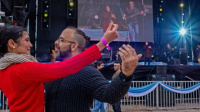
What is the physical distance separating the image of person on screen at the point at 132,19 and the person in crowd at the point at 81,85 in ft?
49.1

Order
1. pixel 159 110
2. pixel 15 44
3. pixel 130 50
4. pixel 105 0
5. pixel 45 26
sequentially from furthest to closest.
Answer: pixel 105 0, pixel 45 26, pixel 159 110, pixel 15 44, pixel 130 50

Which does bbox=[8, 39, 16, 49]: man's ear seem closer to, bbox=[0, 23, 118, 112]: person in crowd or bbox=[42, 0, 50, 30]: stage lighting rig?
bbox=[0, 23, 118, 112]: person in crowd

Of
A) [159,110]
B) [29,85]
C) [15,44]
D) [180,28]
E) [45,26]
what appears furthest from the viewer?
[180,28]

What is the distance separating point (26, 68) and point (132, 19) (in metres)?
15.6

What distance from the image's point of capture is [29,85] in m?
1.64

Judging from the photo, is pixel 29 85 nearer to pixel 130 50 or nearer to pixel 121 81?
pixel 121 81

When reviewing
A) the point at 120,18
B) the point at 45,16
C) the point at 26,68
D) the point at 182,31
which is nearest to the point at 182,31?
the point at 182,31

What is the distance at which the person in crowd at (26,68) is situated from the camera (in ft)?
4.68

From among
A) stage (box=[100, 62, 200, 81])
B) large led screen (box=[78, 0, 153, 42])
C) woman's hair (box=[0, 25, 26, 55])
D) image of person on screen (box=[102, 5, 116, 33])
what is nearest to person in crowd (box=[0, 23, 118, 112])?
woman's hair (box=[0, 25, 26, 55])

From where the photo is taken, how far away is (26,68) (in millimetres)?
1550

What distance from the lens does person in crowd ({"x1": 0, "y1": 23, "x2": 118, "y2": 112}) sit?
4.68 feet

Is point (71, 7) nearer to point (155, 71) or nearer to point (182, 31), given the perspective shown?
point (155, 71)

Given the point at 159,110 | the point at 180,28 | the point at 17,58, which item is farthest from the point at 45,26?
the point at 17,58

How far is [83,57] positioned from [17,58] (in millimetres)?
596
